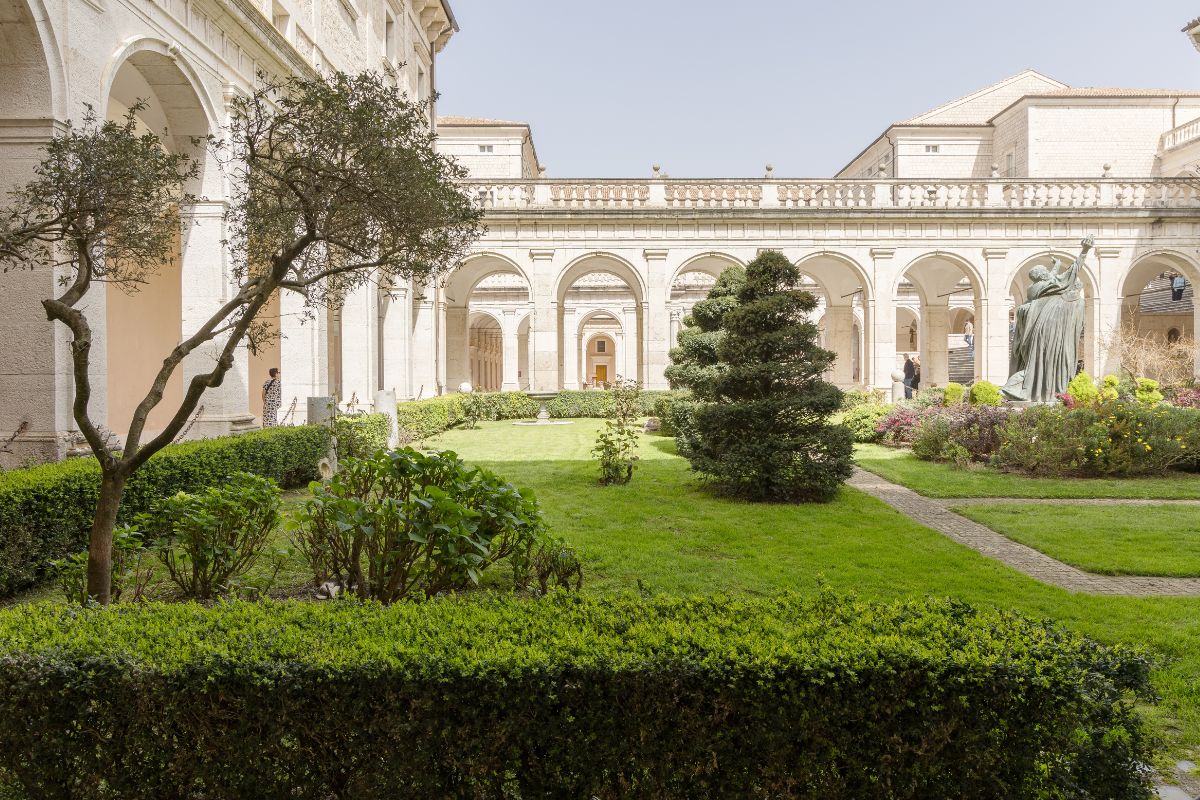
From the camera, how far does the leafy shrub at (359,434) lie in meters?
8.98

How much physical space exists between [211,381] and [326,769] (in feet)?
7.63

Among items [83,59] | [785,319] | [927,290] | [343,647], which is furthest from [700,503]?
[927,290]

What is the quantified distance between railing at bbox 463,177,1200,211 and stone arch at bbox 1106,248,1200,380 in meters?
1.79

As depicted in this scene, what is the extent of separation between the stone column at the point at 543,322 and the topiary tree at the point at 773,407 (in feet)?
46.7

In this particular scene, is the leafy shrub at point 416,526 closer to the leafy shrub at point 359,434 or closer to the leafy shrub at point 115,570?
the leafy shrub at point 115,570

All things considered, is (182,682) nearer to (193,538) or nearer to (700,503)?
(193,538)

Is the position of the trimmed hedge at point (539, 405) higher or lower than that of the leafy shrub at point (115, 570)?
higher

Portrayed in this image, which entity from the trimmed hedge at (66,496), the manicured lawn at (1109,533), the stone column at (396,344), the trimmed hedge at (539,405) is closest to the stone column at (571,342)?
the trimmed hedge at (539,405)

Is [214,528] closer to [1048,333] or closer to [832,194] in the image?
[1048,333]

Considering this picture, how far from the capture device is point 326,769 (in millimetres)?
2523

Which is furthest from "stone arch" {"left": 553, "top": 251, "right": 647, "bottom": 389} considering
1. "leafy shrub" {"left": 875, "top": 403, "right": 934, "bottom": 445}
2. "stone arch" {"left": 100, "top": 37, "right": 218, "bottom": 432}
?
"stone arch" {"left": 100, "top": 37, "right": 218, "bottom": 432}

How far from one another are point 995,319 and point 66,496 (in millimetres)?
24624

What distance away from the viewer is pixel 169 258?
9.57m

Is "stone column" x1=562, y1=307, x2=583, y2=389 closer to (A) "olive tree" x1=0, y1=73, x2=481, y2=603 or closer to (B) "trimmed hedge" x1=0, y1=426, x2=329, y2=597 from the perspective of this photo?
(B) "trimmed hedge" x1=0, y1=426, x2=329, y2=597
